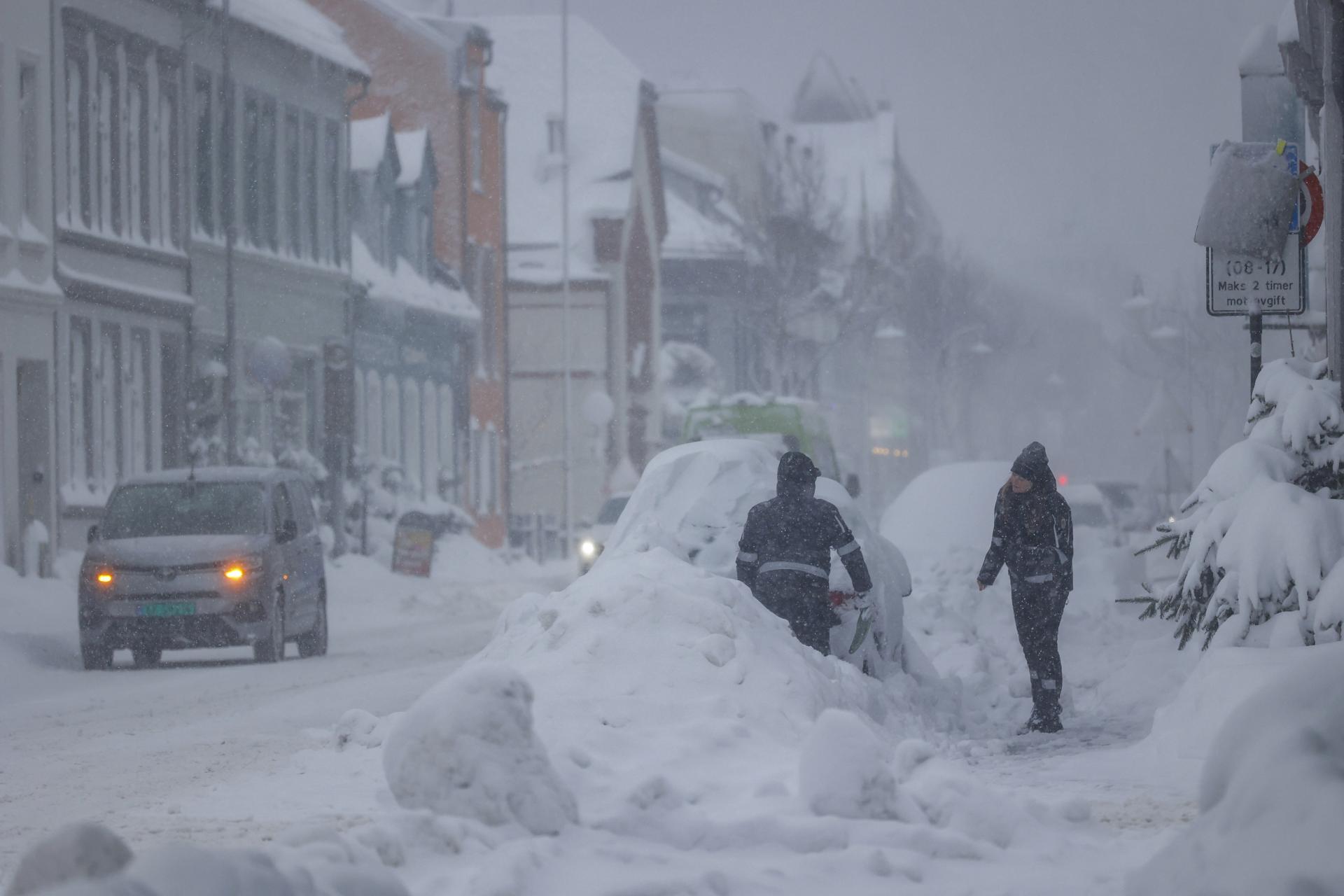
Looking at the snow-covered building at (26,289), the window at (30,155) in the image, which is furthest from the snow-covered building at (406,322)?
the window at (30,155)

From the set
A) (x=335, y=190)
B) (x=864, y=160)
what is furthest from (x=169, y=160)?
(x=864, y=160)

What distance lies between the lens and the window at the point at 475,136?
176ft

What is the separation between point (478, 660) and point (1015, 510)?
3.45 metres

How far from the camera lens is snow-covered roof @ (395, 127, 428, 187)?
1864 inches

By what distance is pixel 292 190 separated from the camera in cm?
3925

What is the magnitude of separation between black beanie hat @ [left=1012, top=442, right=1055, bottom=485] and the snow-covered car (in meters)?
1.19

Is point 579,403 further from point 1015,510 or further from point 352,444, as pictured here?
point 1015,510

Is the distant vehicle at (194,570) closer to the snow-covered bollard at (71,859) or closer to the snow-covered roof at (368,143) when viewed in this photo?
the snow-covered bollard at (71,859)

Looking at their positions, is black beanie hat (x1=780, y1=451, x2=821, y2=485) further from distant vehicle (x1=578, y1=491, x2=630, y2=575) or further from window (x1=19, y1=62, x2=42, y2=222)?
window (x1=19, y1=62, x2=42, y2=222)

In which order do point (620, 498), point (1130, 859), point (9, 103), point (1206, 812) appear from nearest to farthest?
point (1206, 812) → point (1130, 859) → point (9, 103) → point (620, 498)

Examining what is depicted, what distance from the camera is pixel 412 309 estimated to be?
4672 centimetres

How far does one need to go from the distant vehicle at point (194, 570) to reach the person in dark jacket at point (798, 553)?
8.27 m

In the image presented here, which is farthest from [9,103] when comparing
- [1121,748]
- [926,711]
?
[1121,748]

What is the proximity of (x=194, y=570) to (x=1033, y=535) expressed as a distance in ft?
28.2
